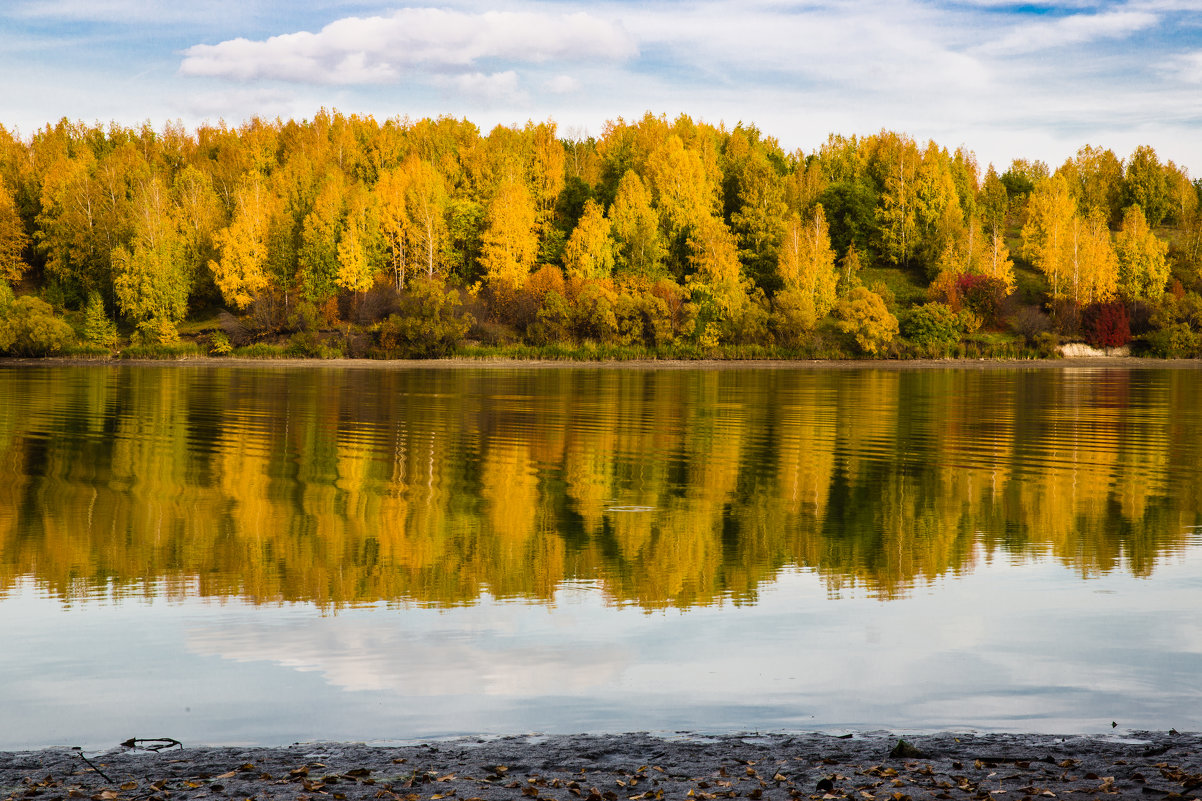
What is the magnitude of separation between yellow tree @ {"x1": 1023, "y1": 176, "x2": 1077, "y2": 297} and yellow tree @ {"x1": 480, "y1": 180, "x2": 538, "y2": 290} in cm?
4742

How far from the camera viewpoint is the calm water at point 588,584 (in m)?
8.02

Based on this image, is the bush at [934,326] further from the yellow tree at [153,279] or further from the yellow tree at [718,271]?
the yellow tree at [153,279]

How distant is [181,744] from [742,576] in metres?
6.93

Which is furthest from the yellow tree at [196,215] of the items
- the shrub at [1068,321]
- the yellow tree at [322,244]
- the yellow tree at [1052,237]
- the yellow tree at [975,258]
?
the yellow tree at [1052,237]

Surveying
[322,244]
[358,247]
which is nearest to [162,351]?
[322,244]

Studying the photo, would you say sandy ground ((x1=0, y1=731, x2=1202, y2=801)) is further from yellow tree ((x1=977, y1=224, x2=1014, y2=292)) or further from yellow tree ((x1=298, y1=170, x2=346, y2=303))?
yellow tree ((x1=977, y1=224, x2=1014, y2=292))

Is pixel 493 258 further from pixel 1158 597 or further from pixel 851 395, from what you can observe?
pixel 1158 597

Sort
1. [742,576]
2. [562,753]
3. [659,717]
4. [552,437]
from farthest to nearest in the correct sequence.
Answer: [552,437], [742,576], [659,717], [562,753]

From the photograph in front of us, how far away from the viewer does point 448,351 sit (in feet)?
283

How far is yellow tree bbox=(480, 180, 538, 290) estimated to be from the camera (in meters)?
92.9

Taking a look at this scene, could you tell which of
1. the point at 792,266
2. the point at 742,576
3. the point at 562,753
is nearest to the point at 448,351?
the point at 792,266

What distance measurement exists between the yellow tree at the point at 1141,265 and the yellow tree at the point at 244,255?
259ft

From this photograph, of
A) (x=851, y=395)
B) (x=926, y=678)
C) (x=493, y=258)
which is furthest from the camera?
(x=493, y=258)

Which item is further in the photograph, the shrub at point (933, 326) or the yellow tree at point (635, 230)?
the yellow tree at point (635, 230)
